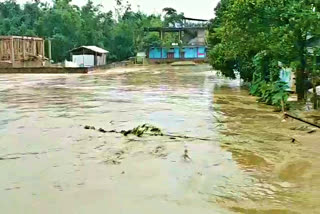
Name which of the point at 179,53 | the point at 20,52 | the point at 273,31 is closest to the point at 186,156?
the point at 273,31

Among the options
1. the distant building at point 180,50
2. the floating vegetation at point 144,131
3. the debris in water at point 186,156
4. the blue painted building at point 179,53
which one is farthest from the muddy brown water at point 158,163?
the blue painted building at point 179,53

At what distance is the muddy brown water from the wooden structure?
23.4 meters

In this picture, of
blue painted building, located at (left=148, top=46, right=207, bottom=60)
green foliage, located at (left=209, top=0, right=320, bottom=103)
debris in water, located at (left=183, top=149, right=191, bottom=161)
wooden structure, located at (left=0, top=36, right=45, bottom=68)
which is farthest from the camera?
blue painted building, located at (left=148, top=46, right=207, bottom=60)

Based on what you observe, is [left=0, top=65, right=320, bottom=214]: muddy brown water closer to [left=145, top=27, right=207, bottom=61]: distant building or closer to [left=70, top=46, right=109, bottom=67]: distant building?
[left=70, top=46, right=109, bottom=67]: distant building

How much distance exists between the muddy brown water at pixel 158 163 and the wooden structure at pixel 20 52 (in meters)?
23.4

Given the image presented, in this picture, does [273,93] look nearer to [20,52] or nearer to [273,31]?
[273,31]

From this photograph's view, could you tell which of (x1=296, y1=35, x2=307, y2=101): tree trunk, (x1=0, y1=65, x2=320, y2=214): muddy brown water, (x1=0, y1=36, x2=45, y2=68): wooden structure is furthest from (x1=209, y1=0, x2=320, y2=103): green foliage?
(x1=0, y1=36, x2=45, y2=68): wooden structure

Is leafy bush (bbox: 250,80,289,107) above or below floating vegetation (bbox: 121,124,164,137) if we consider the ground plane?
above

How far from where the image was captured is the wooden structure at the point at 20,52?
34.5m

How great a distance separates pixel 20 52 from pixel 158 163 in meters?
31.3

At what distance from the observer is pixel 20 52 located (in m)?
35.9

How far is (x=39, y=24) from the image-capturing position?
4588 cm

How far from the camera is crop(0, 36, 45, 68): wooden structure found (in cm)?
→ 3453

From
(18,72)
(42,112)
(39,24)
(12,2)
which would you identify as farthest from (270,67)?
(12,2)
